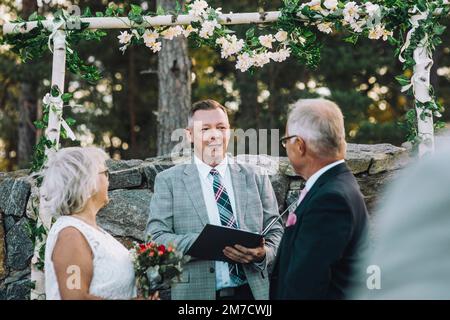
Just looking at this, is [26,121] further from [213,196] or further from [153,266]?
[153,266]

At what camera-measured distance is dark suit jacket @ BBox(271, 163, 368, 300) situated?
2693 mm

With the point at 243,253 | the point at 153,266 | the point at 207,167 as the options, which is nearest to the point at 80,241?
the point at 153,266

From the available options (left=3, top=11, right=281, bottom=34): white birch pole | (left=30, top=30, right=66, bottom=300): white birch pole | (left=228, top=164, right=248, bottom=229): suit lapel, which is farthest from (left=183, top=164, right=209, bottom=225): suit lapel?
(left=3, top=11, right=281, bottom=34): white birch pole

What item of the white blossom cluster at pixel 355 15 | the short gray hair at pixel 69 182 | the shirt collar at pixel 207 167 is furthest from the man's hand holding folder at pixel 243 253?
the white blossom cluster at pixel 355 15

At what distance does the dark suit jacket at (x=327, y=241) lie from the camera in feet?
8.84

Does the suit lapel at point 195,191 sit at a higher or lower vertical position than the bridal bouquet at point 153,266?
higher

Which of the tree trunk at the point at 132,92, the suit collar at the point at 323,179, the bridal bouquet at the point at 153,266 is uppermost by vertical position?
the tree trunk at the point at 132,92

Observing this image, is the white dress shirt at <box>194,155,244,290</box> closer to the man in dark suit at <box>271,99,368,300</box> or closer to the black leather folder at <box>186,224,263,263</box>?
the black leather folder at <box>186,224,263,263</box>

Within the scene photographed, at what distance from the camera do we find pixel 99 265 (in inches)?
121

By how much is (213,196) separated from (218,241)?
56cm

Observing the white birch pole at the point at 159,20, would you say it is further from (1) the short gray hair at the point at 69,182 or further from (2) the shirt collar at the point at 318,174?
(2) the shirt collar at the point at 318,174

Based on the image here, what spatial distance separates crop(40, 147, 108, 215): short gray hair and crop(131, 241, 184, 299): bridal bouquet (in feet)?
1.31

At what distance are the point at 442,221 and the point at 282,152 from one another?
1172 centimetres

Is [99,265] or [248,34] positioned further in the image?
[248,34]
